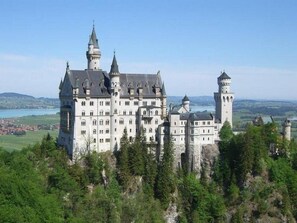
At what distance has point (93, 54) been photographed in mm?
101062

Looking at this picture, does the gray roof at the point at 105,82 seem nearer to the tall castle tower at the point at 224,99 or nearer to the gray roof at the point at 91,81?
the gray roof at the point at 91,81

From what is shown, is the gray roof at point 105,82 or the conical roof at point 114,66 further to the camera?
the conical roof at point 114,66

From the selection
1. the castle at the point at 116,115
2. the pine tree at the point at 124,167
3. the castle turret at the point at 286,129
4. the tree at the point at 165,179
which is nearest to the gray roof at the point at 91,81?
the castle at the point at 116,115

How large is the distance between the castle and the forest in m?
2.56

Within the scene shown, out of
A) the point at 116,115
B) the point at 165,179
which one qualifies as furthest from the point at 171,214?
the point at 116,115

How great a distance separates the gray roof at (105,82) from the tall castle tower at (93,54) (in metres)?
3.47

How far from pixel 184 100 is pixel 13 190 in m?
43.9

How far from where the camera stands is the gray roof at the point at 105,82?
93938mm

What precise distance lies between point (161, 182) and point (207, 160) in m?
11.9

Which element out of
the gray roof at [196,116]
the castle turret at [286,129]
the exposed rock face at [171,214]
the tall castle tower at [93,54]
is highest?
the tall castle tower at [93,54]

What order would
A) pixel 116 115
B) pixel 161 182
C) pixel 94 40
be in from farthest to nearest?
pixel 94 40 < pixel 116 115 < pixel 161 182

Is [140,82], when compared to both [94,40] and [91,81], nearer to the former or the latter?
[91,81]

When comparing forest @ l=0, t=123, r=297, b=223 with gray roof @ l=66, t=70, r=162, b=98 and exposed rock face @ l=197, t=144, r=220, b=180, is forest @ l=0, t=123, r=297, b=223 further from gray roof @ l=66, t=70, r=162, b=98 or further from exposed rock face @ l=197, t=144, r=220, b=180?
gray roof @ l=66, t=70, r=162, b=98

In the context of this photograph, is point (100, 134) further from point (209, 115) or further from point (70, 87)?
point (209, 115)
